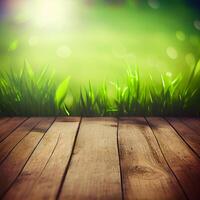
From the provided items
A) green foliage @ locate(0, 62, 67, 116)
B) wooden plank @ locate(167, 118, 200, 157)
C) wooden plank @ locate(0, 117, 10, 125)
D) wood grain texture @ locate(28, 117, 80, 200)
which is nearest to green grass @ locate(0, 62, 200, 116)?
green foliage @ locate(0, 62, 67, 116)

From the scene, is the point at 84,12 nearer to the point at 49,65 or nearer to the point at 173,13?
the point at 49,65

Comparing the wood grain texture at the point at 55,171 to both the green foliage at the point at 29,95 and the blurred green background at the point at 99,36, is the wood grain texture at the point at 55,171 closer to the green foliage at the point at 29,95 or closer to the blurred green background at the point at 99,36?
the green foliage at the point at 29,95

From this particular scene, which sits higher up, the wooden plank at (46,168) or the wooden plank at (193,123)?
the wooden plank at (46,168)

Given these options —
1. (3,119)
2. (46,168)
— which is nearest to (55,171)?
(46,168)

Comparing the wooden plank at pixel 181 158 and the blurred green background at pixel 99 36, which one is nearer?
the wooden plank at pixel 181 158

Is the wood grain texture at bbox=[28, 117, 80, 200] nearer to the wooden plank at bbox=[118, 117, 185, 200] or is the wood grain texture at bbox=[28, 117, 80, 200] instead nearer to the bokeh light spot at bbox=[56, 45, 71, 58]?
the wooden plank at bbox=[118, 117, 185, 200]

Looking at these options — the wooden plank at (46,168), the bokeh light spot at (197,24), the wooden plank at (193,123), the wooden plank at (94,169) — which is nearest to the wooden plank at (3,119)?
the wooden plank at (46,168)

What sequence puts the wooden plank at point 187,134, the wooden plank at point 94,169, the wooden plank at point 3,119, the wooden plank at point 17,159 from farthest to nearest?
the wooden plank at point 3,119 < the wooden plank at point 187,134 < the wooden plank at point 17,159 < the wooden plank at point 94,169

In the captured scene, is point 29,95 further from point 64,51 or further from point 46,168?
point 46,168
